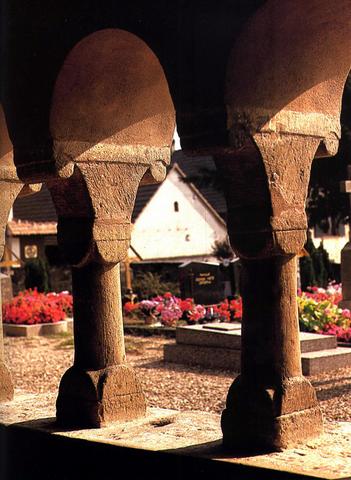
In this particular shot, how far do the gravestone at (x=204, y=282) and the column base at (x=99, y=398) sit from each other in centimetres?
922

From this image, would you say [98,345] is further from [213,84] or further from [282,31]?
[282,31]

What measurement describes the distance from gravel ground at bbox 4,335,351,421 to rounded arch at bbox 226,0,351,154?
129 inches

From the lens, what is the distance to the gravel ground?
7.68 m

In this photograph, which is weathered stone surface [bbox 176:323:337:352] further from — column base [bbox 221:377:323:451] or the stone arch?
column base [bbox 221:377:323:451]

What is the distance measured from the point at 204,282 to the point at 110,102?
9484 millimetres

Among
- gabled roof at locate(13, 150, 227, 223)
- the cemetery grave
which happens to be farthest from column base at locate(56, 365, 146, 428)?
gabled roof at locate(13, 150, 227, 223)

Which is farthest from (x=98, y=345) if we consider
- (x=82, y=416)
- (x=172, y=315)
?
(x=172, y=315)

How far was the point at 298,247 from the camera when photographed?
14.6ft

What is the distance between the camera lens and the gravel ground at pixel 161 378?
7680 mm

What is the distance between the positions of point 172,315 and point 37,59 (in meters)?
8.16

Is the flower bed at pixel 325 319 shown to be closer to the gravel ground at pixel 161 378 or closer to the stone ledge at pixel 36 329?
the gravel ground at pixel 161 378

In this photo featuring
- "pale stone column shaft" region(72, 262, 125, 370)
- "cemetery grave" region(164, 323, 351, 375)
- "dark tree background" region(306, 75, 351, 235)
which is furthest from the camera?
"dark tree background" region(306, 75, 351, 235)

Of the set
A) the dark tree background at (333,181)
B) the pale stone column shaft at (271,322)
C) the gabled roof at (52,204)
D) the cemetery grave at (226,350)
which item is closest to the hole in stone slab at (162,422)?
the pale stone column shaft at (271,322)

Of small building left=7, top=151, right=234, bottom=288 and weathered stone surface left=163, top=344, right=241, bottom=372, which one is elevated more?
small building left=7, top=151, right=234, bottom=288
